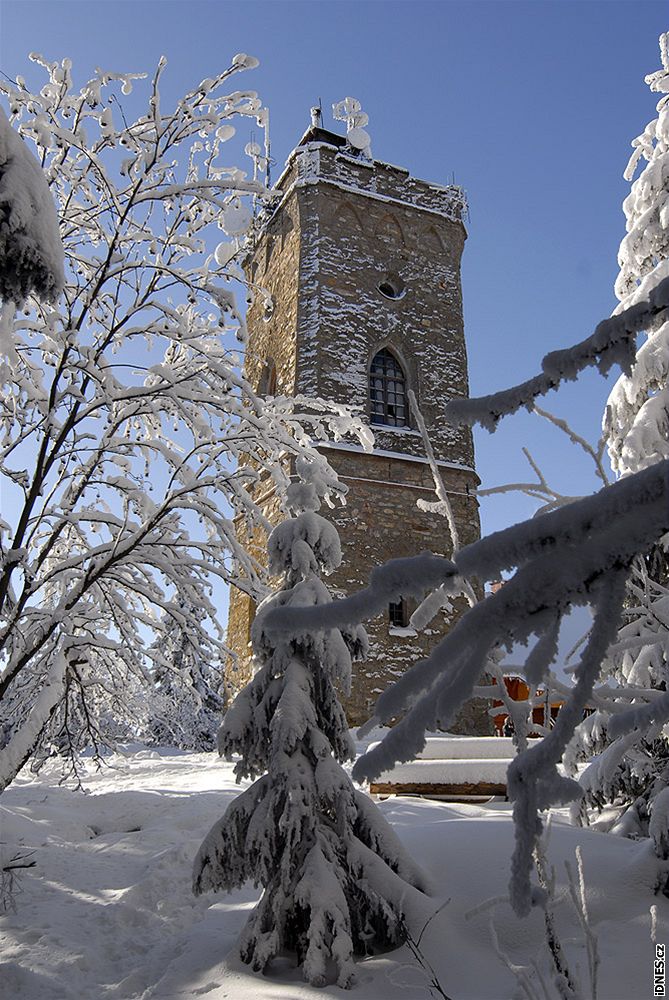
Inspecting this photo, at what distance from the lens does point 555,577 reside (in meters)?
1.17

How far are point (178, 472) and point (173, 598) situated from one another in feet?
4.60

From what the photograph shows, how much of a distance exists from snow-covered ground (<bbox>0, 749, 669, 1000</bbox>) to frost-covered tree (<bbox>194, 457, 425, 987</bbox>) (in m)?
0.19

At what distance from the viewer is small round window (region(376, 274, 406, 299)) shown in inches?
653

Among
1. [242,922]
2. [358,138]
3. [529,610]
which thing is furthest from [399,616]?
[529,610]

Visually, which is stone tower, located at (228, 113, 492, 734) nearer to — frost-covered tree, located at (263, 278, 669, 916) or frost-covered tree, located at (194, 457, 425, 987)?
frost-covered tree, located at (194, 457, 425, 987)

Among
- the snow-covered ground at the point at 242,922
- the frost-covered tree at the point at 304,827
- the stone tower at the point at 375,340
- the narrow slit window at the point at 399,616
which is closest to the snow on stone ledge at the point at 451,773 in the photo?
the snow-covered ground at the point at 242,922

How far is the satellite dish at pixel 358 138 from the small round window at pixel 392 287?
11.5 ft

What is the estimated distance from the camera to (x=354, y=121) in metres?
17.6

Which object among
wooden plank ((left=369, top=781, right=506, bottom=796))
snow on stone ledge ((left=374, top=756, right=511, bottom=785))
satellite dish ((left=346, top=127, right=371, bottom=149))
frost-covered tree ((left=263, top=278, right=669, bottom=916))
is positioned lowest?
wooden plank ((left=369, top=781, right=506, bottom=796))

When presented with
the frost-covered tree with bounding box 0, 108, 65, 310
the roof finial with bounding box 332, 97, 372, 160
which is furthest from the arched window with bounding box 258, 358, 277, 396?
the frost-covered tree with bounding box 0, 108, 65, 310

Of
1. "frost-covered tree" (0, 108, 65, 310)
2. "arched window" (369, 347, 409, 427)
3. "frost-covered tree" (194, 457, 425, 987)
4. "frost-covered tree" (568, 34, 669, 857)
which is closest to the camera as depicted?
"frost-covered tree" (0, 108, 65, 310)

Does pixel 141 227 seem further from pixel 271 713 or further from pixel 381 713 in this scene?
pixel 381 713

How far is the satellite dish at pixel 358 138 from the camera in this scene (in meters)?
17.3

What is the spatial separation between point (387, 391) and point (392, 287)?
2744mm
